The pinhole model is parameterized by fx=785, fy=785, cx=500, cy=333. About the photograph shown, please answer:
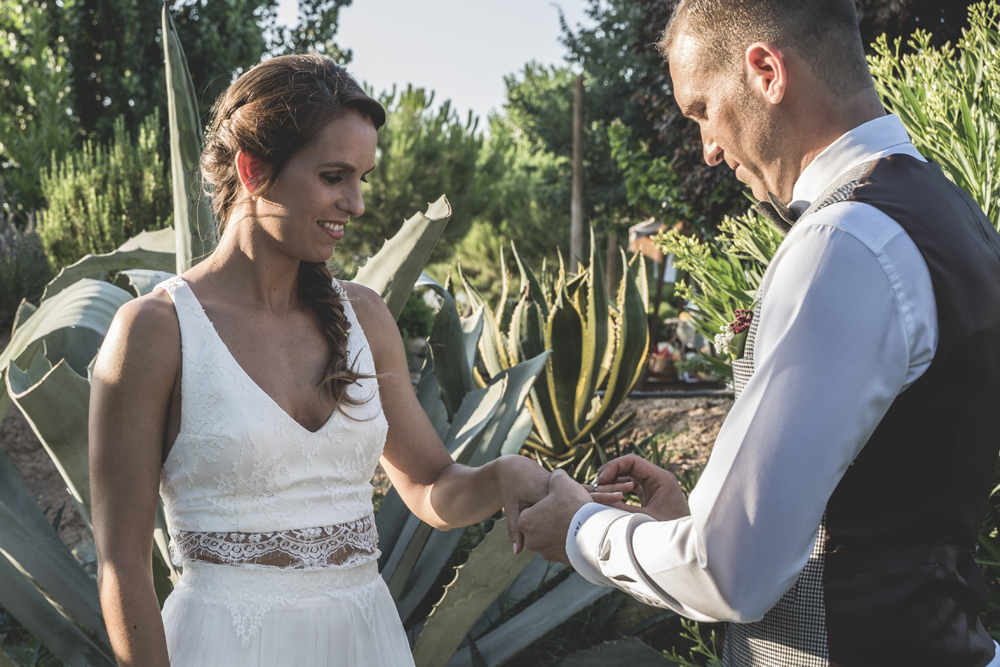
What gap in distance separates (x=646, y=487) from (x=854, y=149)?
87 cm

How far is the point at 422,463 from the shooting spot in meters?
1.99

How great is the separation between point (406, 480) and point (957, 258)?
4.48 feet

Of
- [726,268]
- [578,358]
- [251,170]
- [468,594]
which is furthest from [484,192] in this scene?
[251,170]

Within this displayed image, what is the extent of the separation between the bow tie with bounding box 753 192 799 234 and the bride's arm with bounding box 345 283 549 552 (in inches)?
31.1

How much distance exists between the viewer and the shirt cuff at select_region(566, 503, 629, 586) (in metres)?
1.37

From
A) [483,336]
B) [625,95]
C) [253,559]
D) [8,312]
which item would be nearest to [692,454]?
[483,336]

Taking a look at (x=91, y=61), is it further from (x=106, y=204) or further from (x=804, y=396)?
(x=804, y=396)

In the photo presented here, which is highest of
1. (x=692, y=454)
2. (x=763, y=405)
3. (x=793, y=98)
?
(x=793, y=98)

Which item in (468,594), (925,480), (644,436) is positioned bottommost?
(644,436)

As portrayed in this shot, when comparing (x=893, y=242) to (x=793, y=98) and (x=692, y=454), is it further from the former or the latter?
(x=692, y=454)

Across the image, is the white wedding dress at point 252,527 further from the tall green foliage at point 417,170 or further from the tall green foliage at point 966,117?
the tall green foliage at point 417,170

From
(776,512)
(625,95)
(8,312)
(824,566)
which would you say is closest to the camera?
(776,512)

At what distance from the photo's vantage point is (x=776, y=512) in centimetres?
104

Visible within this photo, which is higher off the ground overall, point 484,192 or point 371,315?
point 371,315
